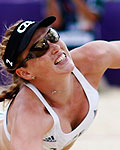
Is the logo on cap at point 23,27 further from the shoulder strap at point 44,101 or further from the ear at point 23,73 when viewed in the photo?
the shoulder strap at point 44,101

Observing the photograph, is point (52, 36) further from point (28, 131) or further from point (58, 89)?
point (28, 131)

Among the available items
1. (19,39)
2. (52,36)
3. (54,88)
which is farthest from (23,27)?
Result: (54,88)

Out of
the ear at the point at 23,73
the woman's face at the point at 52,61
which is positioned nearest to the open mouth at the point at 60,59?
the woman's face at the point at 52,61

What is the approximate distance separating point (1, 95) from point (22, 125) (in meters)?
0.56

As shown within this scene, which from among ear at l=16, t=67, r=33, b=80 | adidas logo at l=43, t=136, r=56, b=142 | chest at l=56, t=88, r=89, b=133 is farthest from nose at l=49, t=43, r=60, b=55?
adidas logo at l=43, t=136, r=56, b=142

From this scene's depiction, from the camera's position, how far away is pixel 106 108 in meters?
6.71

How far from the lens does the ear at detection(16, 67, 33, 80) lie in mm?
3104

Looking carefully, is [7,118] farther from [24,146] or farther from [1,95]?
[24,146]

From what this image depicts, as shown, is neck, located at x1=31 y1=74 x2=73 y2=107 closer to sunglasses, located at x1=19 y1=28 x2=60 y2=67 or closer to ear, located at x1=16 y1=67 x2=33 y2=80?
ear, located at x1=16 y1=67 x2=33 y2=80

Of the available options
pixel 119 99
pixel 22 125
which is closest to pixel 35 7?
pixel 119 99

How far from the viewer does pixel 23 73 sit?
10.3ft

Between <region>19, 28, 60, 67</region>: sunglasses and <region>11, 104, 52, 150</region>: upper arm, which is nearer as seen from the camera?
<region>11, 104, 52, 150</region>: upper arm

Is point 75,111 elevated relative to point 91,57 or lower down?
lower down

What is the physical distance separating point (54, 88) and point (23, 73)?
Answer: 270 millimetres
